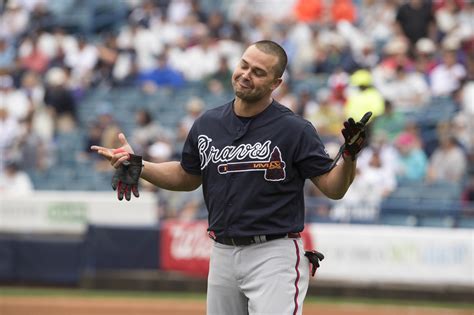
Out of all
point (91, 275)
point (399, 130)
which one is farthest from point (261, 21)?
point (91, 275)

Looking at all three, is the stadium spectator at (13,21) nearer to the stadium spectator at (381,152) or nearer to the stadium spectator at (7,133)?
the stadium spectator at (7,133)

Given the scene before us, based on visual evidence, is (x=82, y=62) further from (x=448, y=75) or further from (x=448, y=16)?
(x=448, y=75)

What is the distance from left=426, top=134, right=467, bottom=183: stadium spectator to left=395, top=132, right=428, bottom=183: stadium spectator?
5.2 inches

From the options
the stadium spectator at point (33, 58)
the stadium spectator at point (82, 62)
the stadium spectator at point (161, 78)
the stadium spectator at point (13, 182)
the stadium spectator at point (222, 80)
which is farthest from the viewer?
the stadium spectator at point (33, 58)

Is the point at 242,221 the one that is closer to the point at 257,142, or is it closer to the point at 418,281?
the point at 257,142

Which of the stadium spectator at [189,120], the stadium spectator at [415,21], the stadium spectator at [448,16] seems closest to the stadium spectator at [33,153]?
the stadium spectator at [189,120]

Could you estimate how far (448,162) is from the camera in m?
14.0

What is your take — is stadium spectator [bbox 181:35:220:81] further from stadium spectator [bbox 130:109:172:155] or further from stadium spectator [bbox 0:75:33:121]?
stadium spectator [bbox 0:75:33:121]

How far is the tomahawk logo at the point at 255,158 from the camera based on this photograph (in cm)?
572

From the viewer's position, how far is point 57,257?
50.3 feet

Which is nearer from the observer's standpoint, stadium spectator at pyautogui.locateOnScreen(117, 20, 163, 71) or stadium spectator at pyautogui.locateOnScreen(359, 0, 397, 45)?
stadium spectator at pyautogui.locateOnScreen(359, 0, 397, 45)

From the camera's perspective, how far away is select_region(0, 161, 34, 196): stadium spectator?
53.2 feet

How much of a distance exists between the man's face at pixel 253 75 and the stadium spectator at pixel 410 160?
8591 mm

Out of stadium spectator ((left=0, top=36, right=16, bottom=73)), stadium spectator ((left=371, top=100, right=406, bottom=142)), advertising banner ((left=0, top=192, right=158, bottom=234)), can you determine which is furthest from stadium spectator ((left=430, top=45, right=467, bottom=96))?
stadium spectator ((left=0, top=36, right=16, bottom=73))
